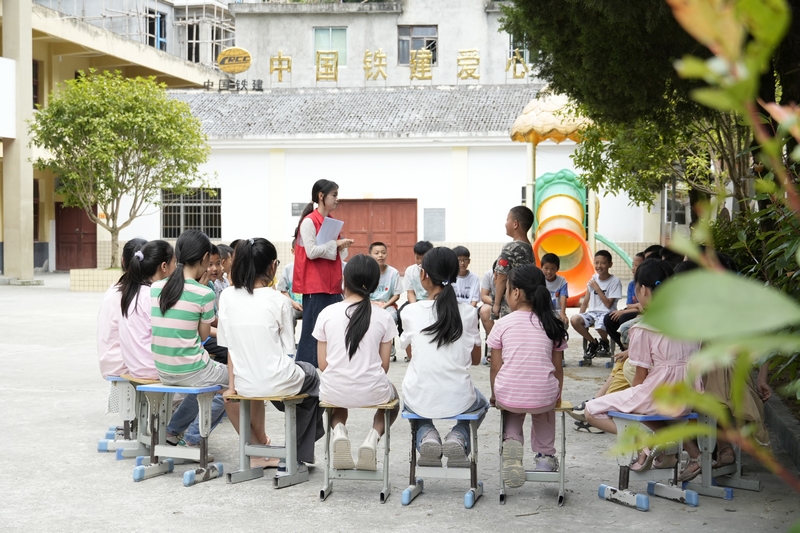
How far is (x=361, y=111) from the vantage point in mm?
25906

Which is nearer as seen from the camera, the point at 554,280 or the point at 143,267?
the point at 143,267

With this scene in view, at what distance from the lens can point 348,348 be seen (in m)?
4.66

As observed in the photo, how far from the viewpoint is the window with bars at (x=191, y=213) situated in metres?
25.5

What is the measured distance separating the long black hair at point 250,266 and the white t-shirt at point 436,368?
2.82 feet

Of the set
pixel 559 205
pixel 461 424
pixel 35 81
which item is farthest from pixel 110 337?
pixel 35 81

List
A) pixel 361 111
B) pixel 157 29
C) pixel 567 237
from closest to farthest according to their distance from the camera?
pixel 567 237 → pixel 361 111 → pixel 157 29

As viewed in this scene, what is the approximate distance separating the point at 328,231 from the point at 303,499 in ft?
7.92

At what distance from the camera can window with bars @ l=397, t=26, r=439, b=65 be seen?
1318 inches

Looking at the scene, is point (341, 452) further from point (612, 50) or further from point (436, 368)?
point (612, 50)

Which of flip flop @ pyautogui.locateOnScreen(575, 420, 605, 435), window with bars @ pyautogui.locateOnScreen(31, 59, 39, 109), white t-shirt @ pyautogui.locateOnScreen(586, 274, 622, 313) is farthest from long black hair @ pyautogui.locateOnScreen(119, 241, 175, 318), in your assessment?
window with bars @ pyautogui.locateOnScreen(31, 59, 39, 109)

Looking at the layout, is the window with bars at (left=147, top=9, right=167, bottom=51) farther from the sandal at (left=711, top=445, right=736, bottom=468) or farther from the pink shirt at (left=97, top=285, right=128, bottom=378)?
the sandal at (left=711, top=445, right=736, bottom=468)

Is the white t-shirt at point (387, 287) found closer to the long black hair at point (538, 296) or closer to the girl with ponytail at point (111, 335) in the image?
the girl with ponytail at point (111, 335)

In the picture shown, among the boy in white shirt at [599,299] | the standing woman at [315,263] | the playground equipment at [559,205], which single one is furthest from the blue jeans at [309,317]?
the playground equipment at [559,205]

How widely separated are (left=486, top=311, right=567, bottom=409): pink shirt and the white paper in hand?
2095 millimetres
